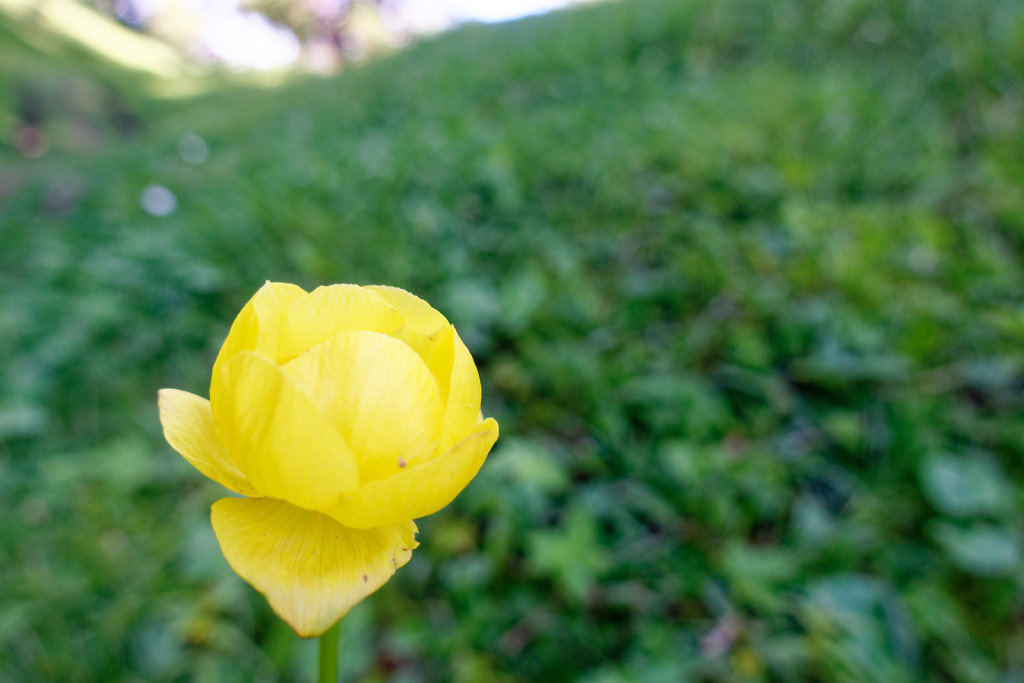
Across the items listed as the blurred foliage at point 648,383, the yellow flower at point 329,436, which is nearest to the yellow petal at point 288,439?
the yellow flower at point 329,436

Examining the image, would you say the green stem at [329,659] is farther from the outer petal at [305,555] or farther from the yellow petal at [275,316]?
the yellow petal at [275,316]

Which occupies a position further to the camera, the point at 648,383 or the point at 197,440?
the point at 648,383

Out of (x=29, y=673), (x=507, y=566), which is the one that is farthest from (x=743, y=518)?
(x=29, y=673)

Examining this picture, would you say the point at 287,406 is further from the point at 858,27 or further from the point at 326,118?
the point at 326,118

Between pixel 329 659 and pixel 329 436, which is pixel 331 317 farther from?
pixel 329 659

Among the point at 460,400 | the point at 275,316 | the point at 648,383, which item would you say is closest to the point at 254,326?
the point at 275,316

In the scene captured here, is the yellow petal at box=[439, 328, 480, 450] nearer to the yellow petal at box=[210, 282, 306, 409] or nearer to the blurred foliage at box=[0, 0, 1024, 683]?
the yellow petal at box=[210, 282, 306, 409]

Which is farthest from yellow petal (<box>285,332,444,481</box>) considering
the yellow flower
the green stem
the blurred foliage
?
the blurred foliage
